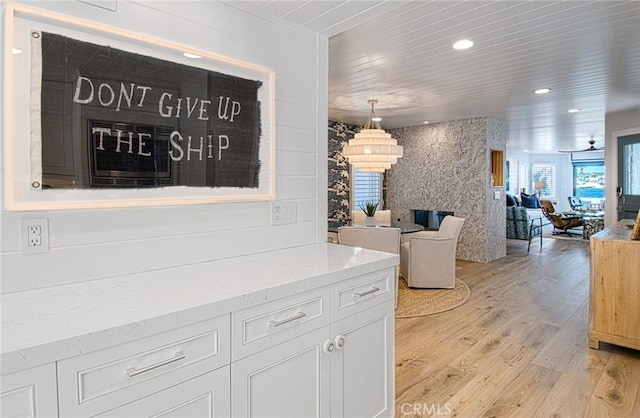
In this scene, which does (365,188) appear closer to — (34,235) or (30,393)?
(34,235)

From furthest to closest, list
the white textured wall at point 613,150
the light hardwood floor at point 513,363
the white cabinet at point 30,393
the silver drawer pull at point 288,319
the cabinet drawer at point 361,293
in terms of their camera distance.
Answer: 1. the white textured wall at point 613,150
2. the light hardwood floor at point 513,363
3. the cabinet drawer at point 361,293
4. the silver drawer pull at point 288,319
5. the white cabinet at point 30,393

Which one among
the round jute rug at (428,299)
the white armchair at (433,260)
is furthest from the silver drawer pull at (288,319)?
the white armchair at (433,260)

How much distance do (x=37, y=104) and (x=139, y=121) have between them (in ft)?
1.13

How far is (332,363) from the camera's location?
1.64m

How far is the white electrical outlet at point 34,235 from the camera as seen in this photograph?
135 cm

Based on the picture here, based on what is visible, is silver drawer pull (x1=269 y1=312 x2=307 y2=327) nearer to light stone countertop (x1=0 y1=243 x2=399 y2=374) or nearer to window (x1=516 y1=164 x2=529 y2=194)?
light stone countertop (x1=0 y1=243 x2=399 y2=374)

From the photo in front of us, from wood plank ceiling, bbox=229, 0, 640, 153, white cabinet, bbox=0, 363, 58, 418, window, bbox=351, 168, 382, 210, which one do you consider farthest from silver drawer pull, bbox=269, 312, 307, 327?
window, bbox=351, 168, 382, 210

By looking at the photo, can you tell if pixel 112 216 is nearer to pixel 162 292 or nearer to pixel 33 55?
pixel 162 292

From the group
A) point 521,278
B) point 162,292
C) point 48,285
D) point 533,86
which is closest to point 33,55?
point 48,285

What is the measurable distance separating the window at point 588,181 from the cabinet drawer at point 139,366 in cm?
1675

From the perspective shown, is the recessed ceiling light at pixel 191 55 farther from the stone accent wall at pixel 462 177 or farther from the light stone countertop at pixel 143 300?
the stone accent wall at pixel 462 177

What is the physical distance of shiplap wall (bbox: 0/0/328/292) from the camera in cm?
142

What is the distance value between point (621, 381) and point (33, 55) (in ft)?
12.0

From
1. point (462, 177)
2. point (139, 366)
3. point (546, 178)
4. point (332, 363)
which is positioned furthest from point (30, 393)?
point (546, 178)
